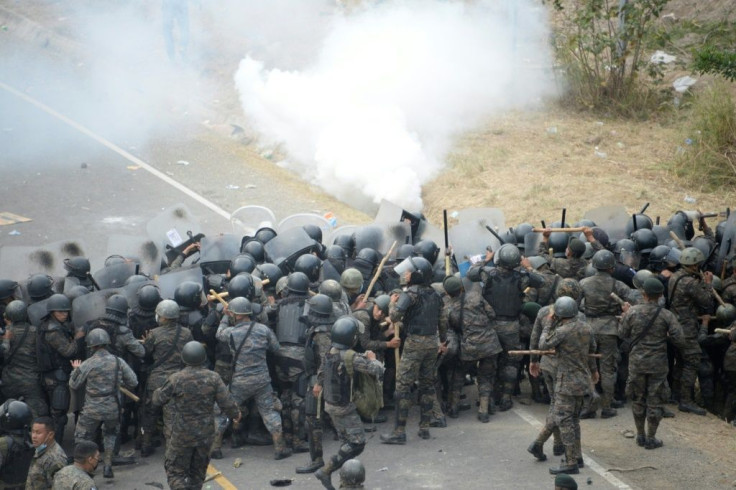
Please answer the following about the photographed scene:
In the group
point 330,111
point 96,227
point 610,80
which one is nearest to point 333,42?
point 330,111

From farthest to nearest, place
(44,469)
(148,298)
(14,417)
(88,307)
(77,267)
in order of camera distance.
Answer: (77,267)
(88,307)
(148,298)
(14,417)
(44,469)

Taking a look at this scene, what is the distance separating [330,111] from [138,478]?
36.6 feet

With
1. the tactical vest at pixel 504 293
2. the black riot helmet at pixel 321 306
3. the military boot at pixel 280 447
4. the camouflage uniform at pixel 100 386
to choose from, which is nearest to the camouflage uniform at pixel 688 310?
the tactical vest at pixel 504 293

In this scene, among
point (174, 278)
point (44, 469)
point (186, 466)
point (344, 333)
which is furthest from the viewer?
point (174, 278)

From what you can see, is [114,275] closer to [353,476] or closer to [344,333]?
[344,333]

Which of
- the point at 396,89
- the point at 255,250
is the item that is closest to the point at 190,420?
the point at 255,250

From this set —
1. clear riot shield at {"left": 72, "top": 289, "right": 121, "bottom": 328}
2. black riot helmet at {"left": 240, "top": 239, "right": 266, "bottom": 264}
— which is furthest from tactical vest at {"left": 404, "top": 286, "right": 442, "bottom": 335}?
clear riot shield at {"left": 72, "top": 289, "right": 121, "bottom": 328}

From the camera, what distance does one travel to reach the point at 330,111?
749 inches

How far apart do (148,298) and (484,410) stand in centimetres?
364

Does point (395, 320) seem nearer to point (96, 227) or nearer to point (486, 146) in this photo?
point (96, 227)

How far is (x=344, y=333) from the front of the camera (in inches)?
335

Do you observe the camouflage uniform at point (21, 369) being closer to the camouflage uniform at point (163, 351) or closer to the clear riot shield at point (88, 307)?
the clear riot shield at point (88, 307)

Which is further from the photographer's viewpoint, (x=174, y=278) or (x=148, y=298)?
(x=174, y=278)

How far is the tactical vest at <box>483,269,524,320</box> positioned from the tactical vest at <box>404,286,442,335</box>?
33.2 inches
